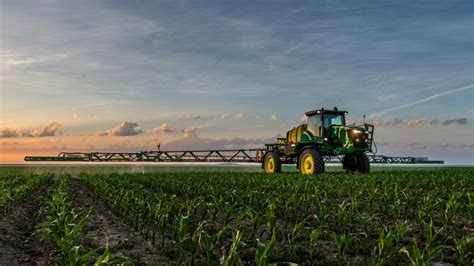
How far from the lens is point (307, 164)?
23469 mm

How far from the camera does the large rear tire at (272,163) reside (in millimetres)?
27109

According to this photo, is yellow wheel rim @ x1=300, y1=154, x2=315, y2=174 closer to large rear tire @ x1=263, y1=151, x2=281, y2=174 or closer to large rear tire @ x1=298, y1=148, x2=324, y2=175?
large rear tire @ x1=298, y1=148, x2=324, y2=175

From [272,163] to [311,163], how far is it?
201 inches

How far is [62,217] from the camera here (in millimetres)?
7281

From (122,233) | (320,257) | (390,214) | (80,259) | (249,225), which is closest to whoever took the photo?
(80,259)

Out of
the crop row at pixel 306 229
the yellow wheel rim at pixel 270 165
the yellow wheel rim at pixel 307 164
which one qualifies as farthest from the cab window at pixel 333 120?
the crop row at pixel 306 229

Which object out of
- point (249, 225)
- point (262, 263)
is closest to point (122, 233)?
point (249, 225)

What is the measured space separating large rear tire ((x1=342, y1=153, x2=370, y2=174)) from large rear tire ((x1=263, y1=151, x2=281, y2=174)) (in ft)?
12.7

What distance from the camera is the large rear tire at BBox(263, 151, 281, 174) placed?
88.9 feet

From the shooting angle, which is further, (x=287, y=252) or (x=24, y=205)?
(x=24, y=205)

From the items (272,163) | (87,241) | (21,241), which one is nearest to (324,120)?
(272,163)

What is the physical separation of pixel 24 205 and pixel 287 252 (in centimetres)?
1076

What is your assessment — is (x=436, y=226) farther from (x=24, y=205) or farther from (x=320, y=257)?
(x=24, y=205)

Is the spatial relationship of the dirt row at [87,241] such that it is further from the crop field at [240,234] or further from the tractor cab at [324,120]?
the tractor cab at [324,120]
